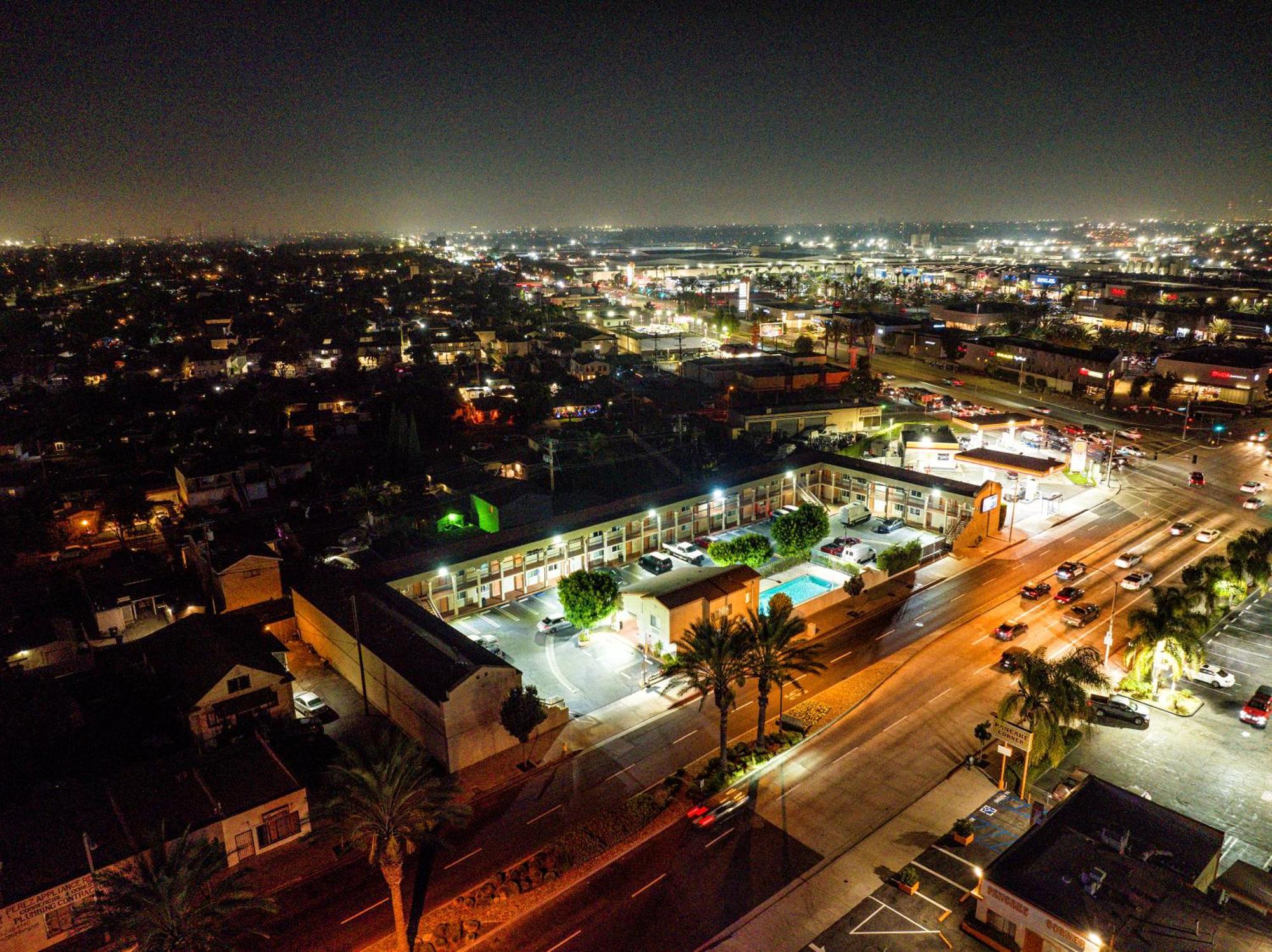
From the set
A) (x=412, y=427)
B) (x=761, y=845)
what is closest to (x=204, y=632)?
(x=761, y=845)

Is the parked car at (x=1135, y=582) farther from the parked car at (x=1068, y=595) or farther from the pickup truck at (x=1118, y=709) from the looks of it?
the pickup truck at (x=1118, y=709)

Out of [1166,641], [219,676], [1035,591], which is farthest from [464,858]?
[1035,591]

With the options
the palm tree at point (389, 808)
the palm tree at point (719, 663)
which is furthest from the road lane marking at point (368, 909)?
the palm tree at point (719, 663)

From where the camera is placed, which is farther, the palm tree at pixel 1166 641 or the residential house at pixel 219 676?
the palm tree at pixel 1166 641

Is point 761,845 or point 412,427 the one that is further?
point 412,427

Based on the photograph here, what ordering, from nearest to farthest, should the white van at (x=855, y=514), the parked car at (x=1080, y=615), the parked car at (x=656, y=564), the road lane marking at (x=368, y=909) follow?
the road lane marking at (x=368, y=909) < the parked car at (x=1080, y=615) < the parked car at (x=656, y=564) < the white van at (x=855, y=514)

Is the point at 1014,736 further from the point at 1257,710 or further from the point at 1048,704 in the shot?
the point at 1257,710

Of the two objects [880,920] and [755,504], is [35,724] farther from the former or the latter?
[755,504]
